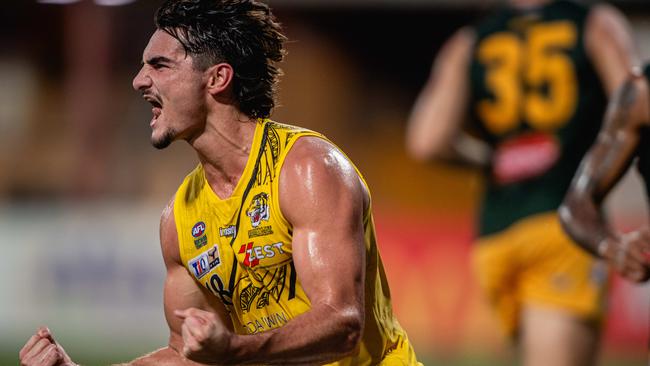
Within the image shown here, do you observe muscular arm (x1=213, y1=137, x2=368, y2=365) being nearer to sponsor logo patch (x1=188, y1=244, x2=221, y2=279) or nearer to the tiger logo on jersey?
the tiger logo on jersey

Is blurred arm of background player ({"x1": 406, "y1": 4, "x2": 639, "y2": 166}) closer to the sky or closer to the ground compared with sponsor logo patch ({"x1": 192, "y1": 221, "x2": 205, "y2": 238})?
closer to the ground

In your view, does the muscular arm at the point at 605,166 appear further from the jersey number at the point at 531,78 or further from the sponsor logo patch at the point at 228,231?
the sponsor logo patch at the point at 228,231

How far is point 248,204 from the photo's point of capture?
3.94m

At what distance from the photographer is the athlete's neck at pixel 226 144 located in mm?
4055

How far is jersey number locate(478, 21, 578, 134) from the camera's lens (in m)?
5.87

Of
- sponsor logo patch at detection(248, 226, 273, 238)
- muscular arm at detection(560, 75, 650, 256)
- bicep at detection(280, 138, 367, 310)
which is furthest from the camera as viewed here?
muscular arm at detection(560, 75, 650, 256)

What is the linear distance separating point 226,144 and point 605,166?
1.64 m

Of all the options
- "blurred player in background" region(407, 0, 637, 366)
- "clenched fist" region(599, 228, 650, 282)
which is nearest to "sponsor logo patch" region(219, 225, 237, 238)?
"clenched fist" region(599, 228, 650, 282)

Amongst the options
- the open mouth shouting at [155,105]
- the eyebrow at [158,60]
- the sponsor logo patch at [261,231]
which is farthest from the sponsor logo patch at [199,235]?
the eyebrow at [158,60]

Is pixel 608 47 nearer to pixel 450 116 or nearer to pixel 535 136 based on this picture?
pixel 535 136

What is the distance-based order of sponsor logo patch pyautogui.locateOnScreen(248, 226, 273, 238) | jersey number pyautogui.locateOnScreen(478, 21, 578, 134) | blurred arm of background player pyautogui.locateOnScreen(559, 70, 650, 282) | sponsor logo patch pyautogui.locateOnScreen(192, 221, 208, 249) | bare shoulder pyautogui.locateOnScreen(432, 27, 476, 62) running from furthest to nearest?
bare shoulder pyautogui.locateOnScreen(432, 27, 476, 62) < jersey number pyautogui.locateOnScreen(478, 21, 578, 134) < blurred arm of background player pyautogui.locateOnScreen(559, 70, 650, 282) < sponsor logo patch pyautogui.locateOnScreen(192, 221, 208, 249) < sponsor logo patch pyautogui.locateOnScreen(248, 226, 273, 238)

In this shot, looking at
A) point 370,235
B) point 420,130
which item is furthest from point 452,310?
point 370,235

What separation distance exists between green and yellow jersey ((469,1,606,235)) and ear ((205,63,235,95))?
2.24 meters

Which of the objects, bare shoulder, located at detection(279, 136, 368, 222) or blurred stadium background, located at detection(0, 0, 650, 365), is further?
blurred stadium background, located at detection(0, 0, 650, 365)
